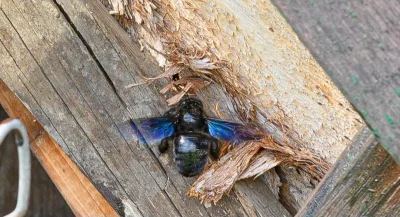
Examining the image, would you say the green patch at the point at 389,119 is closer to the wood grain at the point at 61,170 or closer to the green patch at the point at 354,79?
the green patch at the point at 354,79

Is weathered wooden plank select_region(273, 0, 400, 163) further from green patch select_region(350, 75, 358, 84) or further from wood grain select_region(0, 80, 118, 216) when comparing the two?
wood grain select_region(0, 80, 118, 216)

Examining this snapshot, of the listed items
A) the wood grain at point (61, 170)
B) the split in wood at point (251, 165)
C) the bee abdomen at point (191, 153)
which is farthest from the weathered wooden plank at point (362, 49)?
the wood grain at point (61, 170)

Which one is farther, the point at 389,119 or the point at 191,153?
the point at 191,153

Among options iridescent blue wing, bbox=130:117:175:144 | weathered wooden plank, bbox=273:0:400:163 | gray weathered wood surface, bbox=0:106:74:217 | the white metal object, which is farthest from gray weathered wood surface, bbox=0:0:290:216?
gray weathered wood surface, bbox=0:106:74:217

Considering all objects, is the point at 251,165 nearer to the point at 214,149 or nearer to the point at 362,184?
the point at 214,149

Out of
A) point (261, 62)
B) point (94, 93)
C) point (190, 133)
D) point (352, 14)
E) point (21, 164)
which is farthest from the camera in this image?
point (190, 133)

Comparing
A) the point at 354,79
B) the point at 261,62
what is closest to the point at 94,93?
the point at 261,62
